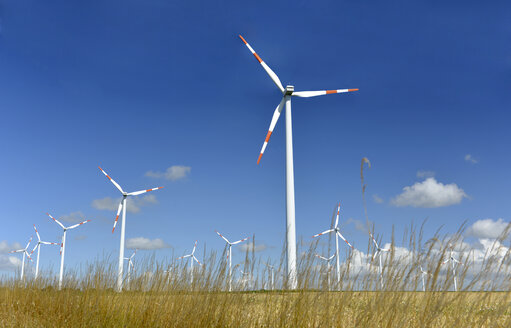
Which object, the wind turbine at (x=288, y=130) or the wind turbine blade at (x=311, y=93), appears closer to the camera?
the wind turbine at (x=288, y=130)

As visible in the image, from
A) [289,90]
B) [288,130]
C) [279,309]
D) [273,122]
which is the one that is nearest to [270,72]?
[289,90]

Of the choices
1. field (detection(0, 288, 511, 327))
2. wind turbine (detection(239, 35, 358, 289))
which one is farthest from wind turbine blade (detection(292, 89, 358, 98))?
field (detection(0, 288, 511, 327))

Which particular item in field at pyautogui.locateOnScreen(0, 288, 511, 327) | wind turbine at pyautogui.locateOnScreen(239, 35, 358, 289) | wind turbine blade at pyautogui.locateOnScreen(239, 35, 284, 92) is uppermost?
wind turbine blade at pyautogui.locateOnScreen(239, 35, 284, 92)

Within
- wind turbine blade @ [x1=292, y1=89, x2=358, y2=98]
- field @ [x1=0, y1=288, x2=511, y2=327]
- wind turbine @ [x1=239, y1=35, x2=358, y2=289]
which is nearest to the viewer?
field @ [x1=0, y1=288, x2=511, y2=327]

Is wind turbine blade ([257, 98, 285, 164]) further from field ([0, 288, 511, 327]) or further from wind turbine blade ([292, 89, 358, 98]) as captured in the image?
field ([0, 288, 511, 327])

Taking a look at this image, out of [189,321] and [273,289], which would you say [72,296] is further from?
[273,289]

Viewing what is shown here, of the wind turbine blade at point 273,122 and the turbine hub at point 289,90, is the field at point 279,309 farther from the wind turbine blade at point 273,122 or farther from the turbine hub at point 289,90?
the turbine hub at point 289,90

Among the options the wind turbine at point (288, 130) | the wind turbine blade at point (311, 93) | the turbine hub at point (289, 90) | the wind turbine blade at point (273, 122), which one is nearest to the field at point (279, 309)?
the wind turbine at point (288, 130)

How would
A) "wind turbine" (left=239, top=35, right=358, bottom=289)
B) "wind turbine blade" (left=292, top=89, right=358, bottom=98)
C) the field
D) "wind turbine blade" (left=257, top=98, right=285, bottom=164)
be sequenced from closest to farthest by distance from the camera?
the field, "wind turbine" (left=239, top=35, right=358, bottom=289), "wind turbine blade" (left=257, top=98, right=285, bottom=164), "wind turbine blade" (left=292, top=89, right=358, bottom=98)

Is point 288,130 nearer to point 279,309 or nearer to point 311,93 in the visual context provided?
point 311,93

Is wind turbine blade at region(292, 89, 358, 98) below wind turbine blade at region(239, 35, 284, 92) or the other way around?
below

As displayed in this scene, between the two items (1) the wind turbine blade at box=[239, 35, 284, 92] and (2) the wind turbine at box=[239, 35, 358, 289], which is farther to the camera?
(1) the wind turbine blade at box=[239, 35, 284, 92]

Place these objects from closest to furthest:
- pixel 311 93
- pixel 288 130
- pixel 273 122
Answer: pixel 288 130 < pixel 273 122 < pixel 311 93

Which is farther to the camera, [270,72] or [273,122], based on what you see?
[270,72]
